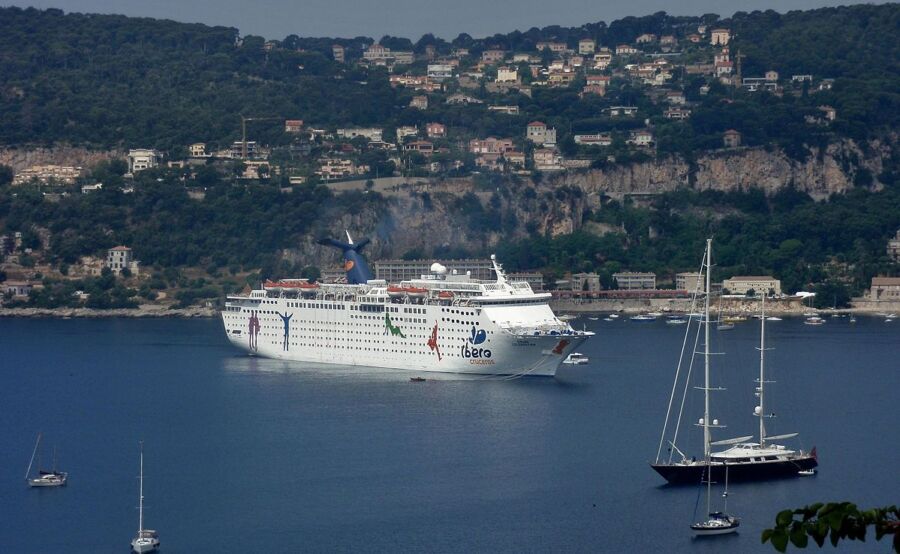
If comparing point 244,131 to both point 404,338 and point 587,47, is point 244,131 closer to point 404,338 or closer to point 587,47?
point 587,47

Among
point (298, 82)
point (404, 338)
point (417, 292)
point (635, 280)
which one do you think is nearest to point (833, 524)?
point (404, 338)

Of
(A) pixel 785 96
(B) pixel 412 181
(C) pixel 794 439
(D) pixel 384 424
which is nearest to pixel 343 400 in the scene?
(D) pixel 384 424

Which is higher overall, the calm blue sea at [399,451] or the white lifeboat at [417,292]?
the white lifeboat at [417,292]

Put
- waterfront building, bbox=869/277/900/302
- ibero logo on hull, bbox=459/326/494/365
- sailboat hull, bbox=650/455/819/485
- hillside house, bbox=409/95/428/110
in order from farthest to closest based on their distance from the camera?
hillside house, bbox=409/95/428/110 < waterfront building, bbox=869/277/900/302 < ibero logo on hull, bbox=459/326/494/365 < sailboat hull, bbox=650/455/819/485

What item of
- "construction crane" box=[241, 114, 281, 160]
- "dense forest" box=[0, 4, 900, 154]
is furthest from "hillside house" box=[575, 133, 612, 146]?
"construction crane" box=[241, 114, 281, 160]

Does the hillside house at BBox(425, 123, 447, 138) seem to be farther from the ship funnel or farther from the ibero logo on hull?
the ibero logo on hull

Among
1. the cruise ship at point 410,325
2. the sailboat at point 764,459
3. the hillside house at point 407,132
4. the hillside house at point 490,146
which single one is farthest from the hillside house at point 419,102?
the sailboat at point 764,459

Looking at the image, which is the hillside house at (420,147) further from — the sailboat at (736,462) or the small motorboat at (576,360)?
the sailboat at (736,462)
